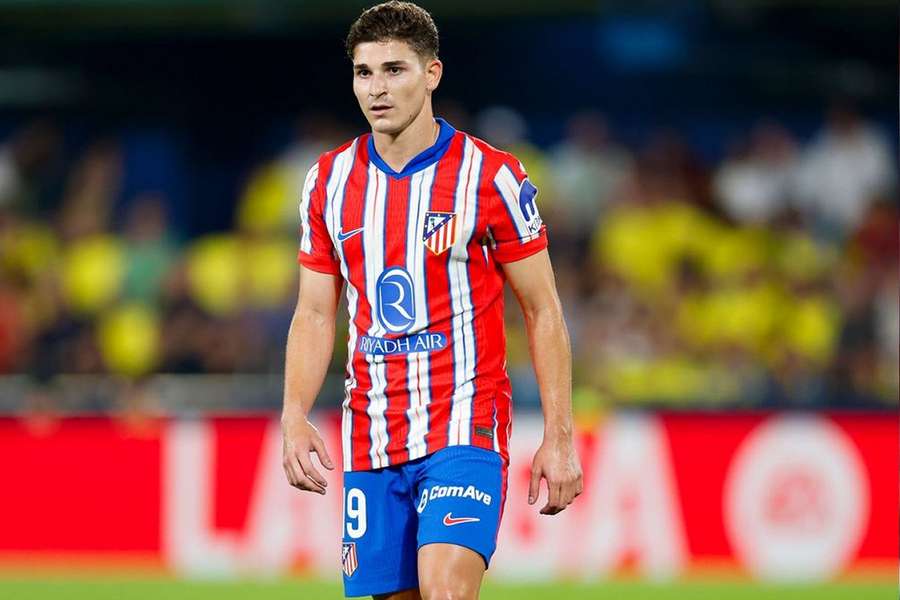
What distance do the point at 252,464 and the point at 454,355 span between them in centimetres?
574

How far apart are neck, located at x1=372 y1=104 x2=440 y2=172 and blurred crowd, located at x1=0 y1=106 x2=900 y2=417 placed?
574 centimetres

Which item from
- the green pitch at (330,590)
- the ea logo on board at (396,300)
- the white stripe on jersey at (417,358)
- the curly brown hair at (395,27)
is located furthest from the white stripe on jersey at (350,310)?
the green pitch at (330,590)

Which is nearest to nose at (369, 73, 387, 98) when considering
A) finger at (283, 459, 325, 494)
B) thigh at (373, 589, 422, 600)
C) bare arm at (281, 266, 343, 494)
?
bare arm at (281, 266, 343, 494)

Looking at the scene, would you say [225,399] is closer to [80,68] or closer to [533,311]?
[80,68]

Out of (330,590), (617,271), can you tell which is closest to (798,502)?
(617,271)

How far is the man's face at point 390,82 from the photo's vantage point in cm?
482

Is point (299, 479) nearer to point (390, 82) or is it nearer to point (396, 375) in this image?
point (396, 375)

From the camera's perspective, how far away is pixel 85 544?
34.7 ft

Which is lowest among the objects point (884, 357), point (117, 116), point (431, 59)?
point (884, 357)

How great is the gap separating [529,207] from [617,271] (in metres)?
7.22

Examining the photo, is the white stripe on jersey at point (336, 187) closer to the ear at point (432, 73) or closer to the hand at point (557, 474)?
the ear at point (432, 73)

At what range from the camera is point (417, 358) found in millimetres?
4910

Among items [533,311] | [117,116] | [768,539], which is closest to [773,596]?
[768,539]

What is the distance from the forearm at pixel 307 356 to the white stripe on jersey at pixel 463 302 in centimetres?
43
